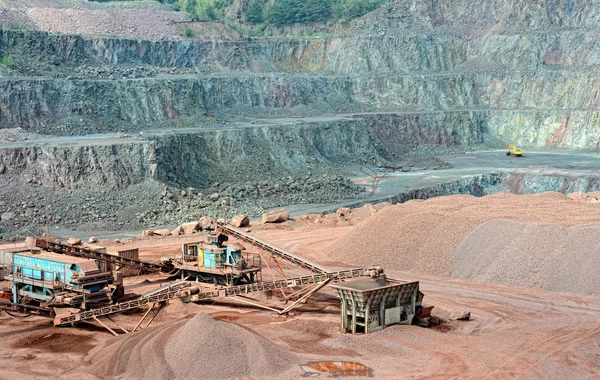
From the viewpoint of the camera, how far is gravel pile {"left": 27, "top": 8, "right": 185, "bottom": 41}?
94562 millimetres

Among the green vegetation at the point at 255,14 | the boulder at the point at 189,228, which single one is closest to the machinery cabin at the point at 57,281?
the boulder at the point at 189,228

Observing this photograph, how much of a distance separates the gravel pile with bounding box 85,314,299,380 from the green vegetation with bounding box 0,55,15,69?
181 ft

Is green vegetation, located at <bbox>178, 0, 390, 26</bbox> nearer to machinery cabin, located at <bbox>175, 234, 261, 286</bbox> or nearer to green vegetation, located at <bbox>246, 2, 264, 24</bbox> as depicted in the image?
green vegetation, located at <bbox>246, 2, 264, 24</bbox>

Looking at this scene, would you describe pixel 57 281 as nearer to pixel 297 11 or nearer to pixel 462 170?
pixel 462 170

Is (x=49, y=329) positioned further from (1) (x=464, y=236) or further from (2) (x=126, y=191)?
(2) (x=126, y=191)

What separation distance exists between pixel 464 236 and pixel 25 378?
65.2 feet

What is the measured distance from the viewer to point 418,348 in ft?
90.7

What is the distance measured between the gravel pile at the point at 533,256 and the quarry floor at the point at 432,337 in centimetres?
77

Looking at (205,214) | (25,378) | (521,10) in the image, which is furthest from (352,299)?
(521,10)

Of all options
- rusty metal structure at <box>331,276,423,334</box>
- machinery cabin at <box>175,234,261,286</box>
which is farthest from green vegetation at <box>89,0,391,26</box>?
rusty metal structure at <box>331,276,423,334</box>

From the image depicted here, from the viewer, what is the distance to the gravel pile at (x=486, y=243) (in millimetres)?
35781

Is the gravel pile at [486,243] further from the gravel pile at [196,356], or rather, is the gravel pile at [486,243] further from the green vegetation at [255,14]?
the green vegetation at [255,14]

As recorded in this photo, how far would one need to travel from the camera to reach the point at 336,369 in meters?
25.9

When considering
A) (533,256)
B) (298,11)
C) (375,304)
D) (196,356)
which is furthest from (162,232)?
(298,11)
